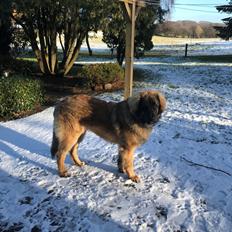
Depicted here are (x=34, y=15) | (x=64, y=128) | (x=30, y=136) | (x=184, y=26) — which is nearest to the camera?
(x=64, y=128)

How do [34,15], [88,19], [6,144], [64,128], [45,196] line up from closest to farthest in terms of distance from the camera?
[45,196], [64,128], [6,144], [88,19], [34,15]

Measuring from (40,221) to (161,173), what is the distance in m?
2.27

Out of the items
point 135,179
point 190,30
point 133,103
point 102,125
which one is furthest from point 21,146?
point 190,30

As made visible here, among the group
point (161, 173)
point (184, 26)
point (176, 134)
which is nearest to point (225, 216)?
point (161, 173)

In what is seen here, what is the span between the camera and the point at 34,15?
1570cm

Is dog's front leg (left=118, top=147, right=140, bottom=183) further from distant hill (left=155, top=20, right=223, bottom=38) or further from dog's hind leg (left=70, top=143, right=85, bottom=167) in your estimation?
distant hill (left=155, top=20, right=223, bottom=38)

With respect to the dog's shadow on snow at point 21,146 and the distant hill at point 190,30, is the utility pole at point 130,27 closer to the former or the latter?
the dog's shadow on snow at point 21,146

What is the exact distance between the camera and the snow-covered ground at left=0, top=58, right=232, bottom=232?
447 centimetres

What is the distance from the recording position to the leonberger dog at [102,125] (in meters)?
5.43

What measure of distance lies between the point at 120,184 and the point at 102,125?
3.13 feet

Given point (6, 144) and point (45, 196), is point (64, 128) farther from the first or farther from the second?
point (6, 144)

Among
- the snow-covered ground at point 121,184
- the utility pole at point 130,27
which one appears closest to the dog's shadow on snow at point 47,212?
the snow-covered ground at point 121,184

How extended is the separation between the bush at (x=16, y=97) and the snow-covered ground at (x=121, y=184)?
3.06ft

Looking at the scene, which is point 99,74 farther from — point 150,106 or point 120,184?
point 150,106
